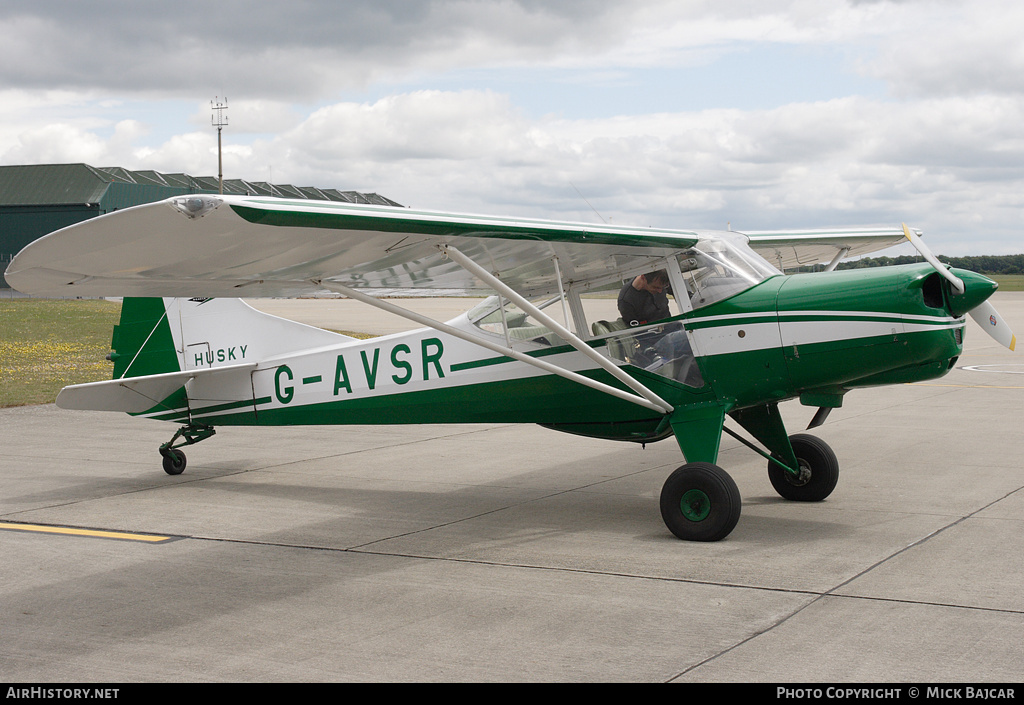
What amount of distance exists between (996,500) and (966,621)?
3.43 meters

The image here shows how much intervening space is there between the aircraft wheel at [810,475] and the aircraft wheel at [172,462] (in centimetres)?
587

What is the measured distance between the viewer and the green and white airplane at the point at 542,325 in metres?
5.45

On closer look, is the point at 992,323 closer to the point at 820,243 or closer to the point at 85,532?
the point at 820,243

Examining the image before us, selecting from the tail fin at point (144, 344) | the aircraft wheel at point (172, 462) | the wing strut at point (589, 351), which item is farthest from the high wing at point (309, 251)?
the aircraft wheel at point (172, 462)

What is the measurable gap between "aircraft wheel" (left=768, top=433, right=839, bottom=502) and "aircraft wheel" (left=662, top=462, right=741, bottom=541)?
1539mm

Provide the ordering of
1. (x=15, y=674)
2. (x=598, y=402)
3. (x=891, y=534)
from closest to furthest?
(x=15, y=674)
(x=891, y=534)
(x=598, y=402)

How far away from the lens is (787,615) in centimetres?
491

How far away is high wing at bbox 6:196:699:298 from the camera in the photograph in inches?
187

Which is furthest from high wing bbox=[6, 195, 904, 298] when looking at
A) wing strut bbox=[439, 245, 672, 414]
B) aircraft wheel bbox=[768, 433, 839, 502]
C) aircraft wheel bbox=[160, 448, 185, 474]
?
aircraft wheel bbox=[160, 448, 185, 474]

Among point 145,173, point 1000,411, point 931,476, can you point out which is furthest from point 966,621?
point 145,173

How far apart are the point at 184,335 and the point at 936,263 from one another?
23.2ft

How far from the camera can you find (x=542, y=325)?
772cm

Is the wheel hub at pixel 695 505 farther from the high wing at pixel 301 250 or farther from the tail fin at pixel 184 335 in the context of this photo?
the tail fin at pixel 184 335

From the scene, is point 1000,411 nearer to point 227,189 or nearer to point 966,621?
point 966,621
